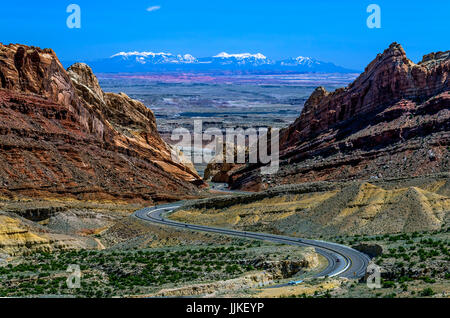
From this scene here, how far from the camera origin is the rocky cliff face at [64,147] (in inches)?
3039

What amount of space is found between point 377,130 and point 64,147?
38226 millimetres

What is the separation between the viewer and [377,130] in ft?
301

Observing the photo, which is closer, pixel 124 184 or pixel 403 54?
pixel 124 184

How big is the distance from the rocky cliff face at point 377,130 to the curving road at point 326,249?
2369cm

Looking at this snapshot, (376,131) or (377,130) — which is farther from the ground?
(377,130)

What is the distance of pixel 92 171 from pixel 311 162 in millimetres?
29276

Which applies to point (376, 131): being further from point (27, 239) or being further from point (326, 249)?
point (27, 239)

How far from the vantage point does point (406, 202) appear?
197ft
